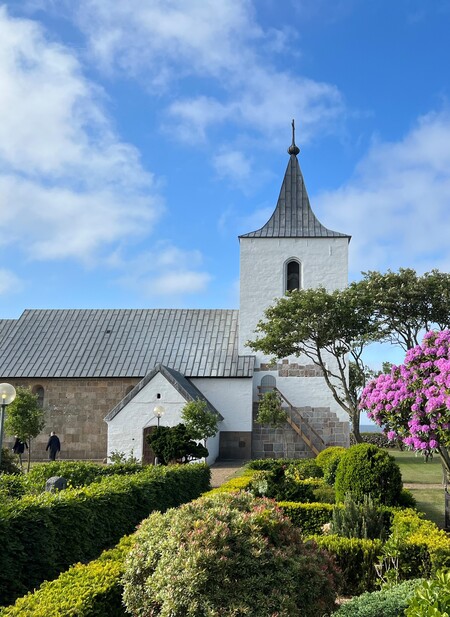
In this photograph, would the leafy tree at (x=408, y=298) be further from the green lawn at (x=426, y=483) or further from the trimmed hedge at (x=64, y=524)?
the trimmed hedge at (x=64, y=524)

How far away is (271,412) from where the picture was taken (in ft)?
68.1

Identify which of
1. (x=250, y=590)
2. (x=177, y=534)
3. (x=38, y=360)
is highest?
(x=38, y=360)

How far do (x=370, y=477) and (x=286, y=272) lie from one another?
15.2m

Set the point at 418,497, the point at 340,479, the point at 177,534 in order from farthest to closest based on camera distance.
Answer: the point at 418,497 < the point at 340,479 < the point at 177,534

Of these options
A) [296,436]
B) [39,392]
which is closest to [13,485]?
[296,436]

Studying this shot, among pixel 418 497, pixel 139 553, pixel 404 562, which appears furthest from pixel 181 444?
pixel 139 553

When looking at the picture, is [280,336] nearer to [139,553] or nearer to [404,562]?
[404,562]

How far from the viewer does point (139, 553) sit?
3.90 meters

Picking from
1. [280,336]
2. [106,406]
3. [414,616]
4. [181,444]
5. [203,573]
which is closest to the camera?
[414,616]

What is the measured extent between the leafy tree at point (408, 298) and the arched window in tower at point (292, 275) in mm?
2886

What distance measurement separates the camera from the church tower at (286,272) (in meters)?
22.6

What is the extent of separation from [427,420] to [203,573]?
15.0ft

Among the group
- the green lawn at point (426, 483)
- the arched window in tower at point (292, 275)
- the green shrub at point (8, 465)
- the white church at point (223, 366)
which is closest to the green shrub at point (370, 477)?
the green lawn at point (426, 483)

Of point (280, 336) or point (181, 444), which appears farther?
point (280, 336)
